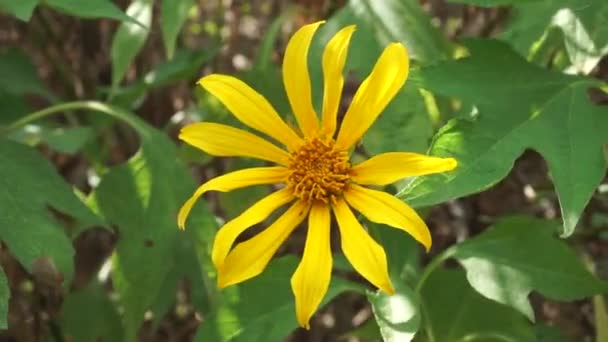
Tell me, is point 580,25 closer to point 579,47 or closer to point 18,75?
point 579,47

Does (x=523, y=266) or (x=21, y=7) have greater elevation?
(x=21, y=7)

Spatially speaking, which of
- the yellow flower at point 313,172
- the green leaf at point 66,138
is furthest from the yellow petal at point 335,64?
the green leaf at point 66,138

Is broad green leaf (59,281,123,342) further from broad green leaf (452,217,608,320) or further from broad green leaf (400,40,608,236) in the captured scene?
broad green leaf (400,40,608,236)

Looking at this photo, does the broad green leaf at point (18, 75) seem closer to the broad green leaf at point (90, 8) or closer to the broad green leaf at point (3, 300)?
the broad green leaf at point (90, 8)

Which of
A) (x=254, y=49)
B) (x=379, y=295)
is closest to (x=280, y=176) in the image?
(x=379, y=295)

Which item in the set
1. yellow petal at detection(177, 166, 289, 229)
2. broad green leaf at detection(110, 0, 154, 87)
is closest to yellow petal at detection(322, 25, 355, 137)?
yellow petal at detection(177, 166, 289, 229)

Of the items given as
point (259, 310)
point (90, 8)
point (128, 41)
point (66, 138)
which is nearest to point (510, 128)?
point (259, 310)
